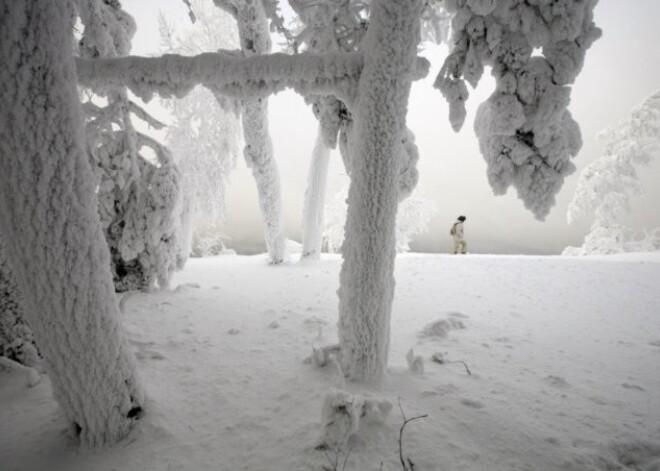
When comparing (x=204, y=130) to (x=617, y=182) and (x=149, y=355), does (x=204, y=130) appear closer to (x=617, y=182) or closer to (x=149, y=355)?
(x=149, y=355)

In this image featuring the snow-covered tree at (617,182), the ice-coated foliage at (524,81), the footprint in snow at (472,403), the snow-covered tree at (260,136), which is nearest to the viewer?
the ice-coated foliage at (524,81)

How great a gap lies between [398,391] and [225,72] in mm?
3227

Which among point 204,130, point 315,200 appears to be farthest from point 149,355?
point 204,130

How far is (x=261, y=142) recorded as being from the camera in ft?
28.2

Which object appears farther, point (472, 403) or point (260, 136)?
point (260, 136)

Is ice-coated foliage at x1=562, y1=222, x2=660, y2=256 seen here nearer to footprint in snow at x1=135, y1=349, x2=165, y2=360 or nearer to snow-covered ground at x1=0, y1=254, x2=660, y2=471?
snow-covered ground at x1=0, y1=254, x2=660, y2=471

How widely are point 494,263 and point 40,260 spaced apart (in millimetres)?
9305

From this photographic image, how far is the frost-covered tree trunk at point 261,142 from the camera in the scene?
277 inches

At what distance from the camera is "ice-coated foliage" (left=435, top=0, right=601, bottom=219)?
2482 mm

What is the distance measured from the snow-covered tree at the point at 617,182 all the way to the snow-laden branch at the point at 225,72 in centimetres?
1800

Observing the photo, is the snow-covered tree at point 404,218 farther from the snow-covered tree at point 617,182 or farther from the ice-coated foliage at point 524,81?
the ice-coated foliage at point 524,81

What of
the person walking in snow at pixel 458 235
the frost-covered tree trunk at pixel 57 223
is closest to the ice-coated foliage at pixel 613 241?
the person walking in snow at pixel 458 235

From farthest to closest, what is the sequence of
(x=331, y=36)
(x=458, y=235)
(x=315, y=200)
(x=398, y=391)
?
1. (x=458, y=235)
2. (x=315, y=200)
3. (x=331, y=36)
4. (x=398, y=391)

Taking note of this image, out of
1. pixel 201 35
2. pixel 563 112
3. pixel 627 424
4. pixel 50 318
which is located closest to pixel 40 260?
pixel 50 318
